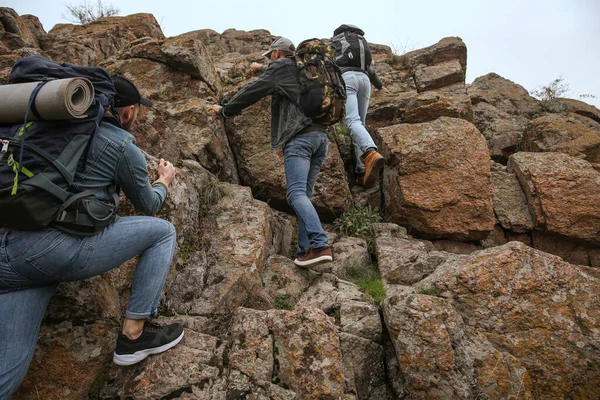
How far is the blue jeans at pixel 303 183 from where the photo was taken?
17.6 ft

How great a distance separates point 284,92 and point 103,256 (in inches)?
134

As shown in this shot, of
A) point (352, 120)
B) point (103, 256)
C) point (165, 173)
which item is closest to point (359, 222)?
point (352, 120)

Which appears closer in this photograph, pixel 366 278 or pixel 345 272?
pixel 366 278

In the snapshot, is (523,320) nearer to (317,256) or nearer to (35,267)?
(317,256)

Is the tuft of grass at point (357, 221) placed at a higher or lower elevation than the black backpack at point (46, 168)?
lower

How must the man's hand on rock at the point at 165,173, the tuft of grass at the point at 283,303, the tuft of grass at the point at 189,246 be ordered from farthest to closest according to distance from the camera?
the tuft of grass at the point at 283,303 → the tuft of grass at the point at 189,246 → the man's hand on rock at the point at 165,173

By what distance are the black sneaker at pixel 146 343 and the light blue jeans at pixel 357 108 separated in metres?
4.18

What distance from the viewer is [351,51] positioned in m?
7.32

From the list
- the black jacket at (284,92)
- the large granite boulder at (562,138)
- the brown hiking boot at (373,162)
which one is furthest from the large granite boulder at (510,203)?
the black jacket at (284,92)

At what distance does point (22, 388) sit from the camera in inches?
135

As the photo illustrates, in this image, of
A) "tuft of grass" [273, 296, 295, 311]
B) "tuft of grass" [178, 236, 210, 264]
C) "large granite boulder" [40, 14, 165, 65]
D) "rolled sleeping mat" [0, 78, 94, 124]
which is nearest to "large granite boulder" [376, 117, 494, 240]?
"tuft of grass" [273, 296, 295, 311]

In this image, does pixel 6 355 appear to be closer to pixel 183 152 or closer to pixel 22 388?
pixel 22 388

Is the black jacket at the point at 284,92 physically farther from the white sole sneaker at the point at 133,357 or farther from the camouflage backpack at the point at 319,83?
the white sole sneaker at the point at 133,357

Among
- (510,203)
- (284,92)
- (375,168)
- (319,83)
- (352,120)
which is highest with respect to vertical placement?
(319,83)
